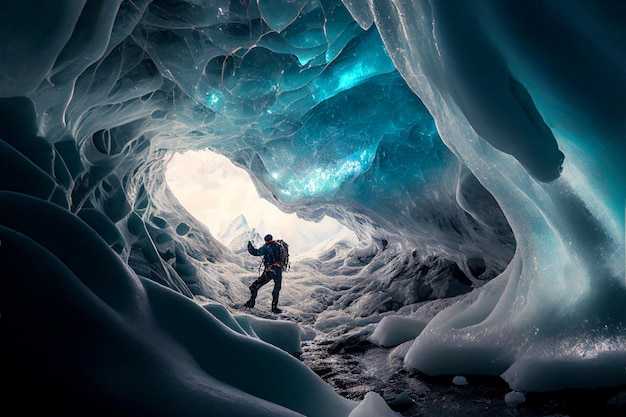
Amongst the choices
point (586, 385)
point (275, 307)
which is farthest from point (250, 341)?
point (275, 307)

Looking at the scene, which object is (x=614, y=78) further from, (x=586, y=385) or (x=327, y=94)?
(x=327, y=94)

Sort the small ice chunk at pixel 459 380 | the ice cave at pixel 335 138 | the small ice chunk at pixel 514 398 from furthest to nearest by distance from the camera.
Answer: the small ice chunk at pixel 459 380, the small ice chunk at pixel 514 398, the ice cave at pixel 335 138

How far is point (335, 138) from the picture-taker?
Answer: 25.6 feet

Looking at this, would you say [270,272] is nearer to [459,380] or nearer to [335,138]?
[335,138]

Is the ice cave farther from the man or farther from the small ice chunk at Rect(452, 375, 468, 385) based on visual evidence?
the man

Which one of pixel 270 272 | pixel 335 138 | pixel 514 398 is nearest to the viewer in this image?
pixel 514 398

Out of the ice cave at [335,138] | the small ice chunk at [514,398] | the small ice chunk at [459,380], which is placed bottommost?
the small ice chunk at [514,398]

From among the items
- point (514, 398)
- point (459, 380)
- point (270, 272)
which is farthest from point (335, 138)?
point (514, 398)

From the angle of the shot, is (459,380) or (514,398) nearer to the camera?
(514,398)

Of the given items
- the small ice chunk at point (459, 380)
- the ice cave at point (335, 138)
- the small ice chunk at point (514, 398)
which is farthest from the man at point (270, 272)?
the small ice chunk at point (514, 398)

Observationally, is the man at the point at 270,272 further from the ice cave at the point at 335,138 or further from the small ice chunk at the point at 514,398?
the small ice chunk at the point at 514,398

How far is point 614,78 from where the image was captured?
2041 mm

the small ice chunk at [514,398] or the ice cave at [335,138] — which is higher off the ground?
the ice cave at [335,138]

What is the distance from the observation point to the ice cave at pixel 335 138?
4.81ft
